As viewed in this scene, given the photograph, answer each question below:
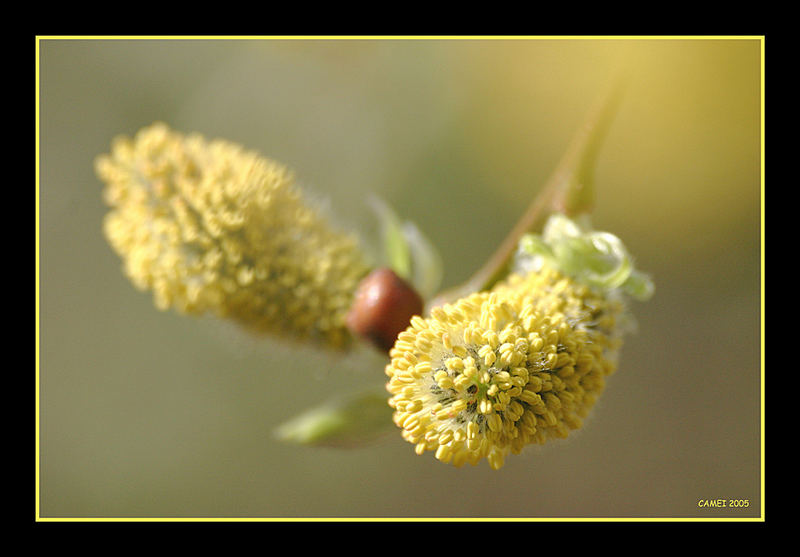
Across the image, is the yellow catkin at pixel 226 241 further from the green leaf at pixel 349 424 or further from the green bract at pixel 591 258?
the green bract at pixel 591 258

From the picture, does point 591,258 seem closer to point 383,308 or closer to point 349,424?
point 383,308

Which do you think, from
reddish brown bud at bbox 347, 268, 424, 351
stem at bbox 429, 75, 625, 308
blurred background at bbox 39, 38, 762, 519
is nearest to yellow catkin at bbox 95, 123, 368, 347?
reddish brown bud at bbox 347, 268, 424, 351

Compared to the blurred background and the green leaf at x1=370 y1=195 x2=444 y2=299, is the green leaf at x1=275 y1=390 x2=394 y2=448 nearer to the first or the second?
the green leaf at x1=370 y1=195 x2=444 y2=299

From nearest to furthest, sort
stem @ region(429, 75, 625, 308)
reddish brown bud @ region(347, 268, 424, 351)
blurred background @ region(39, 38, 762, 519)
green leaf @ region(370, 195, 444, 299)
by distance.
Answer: stem @ region(429, 75, 625, 308) < reddish brown bud @ region(347, 268, 424, 351) < green leaf @ region(370, 195, 444, 299) < blurred background @ region(39, 38, 762, 519)

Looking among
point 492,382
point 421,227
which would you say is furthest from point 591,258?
point 421,227

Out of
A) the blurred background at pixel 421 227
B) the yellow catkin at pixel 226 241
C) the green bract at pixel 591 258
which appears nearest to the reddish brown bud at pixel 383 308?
the yellow catkin at pixel 226 241
